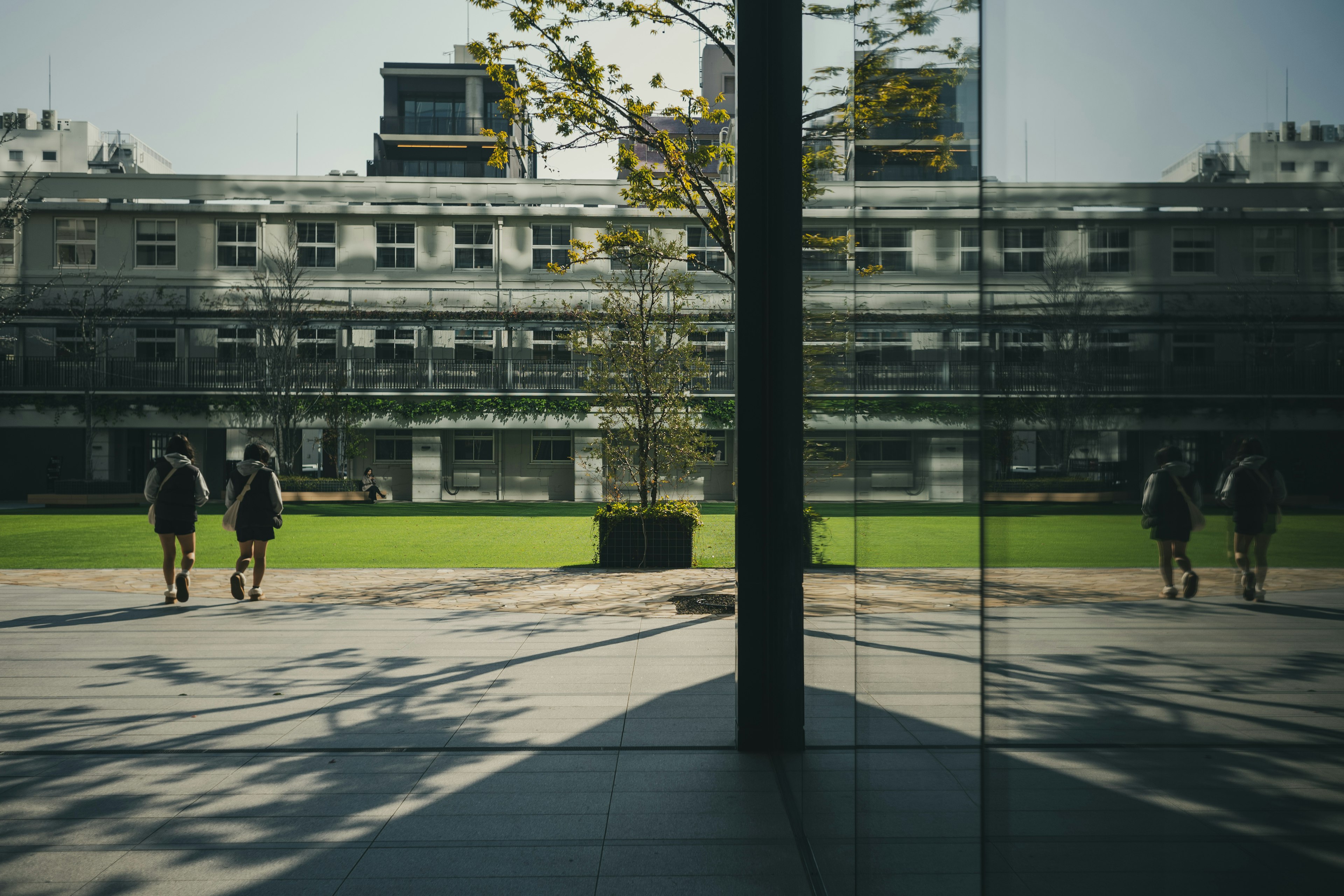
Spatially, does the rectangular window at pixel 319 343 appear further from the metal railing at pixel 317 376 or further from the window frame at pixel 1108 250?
the window frame at pixel 1108 250

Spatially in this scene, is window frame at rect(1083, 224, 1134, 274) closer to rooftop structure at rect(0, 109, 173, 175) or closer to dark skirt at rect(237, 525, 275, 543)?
dark skirt at rect(237, 525, 275, 543)

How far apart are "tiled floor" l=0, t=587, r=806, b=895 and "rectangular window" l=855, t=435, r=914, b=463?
1.42 meters

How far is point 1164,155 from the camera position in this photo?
764 mm

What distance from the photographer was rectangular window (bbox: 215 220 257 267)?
32.4 metres

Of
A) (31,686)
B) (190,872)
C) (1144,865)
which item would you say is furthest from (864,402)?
(31,686)

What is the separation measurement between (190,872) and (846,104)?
301cm

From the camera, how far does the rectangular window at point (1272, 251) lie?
598mm

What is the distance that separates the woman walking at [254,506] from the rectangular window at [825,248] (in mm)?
6807

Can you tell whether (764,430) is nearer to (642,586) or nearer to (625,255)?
(642,586)

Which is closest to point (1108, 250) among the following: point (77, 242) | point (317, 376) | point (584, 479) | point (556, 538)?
point (556, 538)

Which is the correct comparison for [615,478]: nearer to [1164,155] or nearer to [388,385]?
[1164,155]

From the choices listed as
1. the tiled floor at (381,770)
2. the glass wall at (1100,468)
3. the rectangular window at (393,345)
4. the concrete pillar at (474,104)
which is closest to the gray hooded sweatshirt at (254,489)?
the tiled floor at (381,770)

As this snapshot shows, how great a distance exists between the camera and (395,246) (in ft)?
107

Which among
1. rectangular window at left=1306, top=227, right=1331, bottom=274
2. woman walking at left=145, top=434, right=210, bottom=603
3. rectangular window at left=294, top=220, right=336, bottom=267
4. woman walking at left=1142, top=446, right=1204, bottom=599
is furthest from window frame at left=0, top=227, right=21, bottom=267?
rectangular window at left=1306, top=227, right=1331, bottom=274
